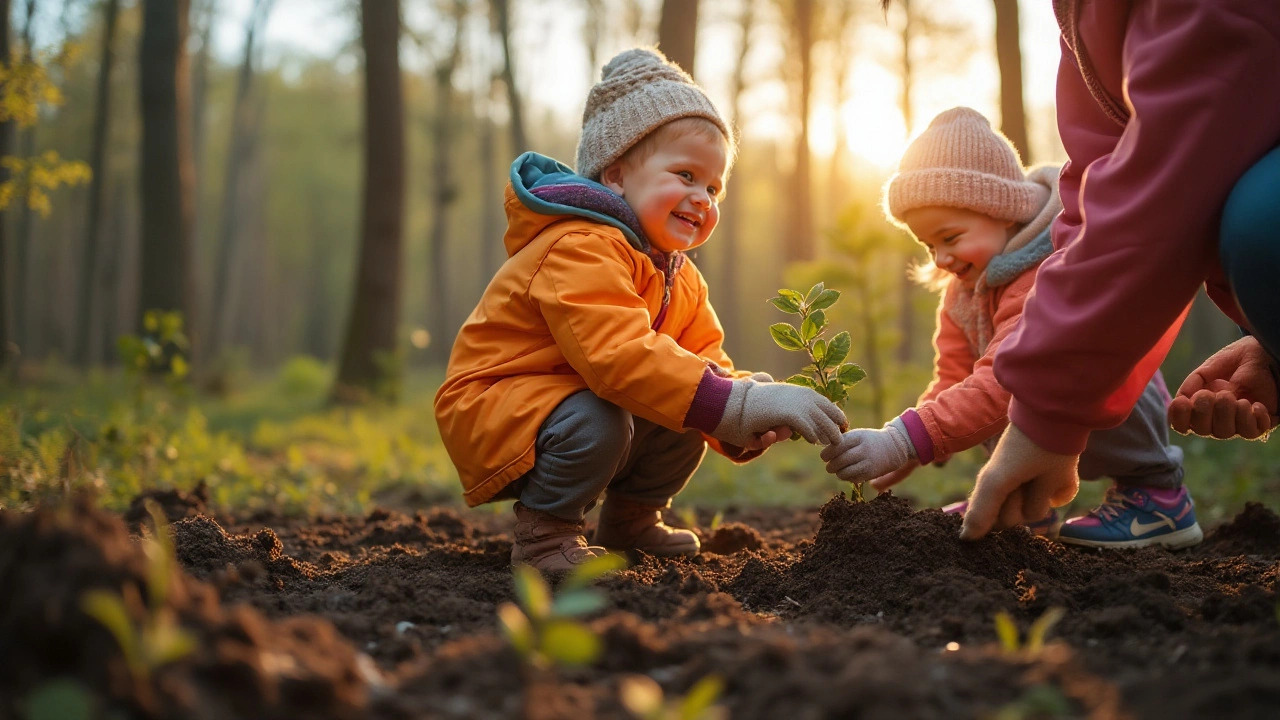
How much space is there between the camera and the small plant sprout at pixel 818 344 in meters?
2.43

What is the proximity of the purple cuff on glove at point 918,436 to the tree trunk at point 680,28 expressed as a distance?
3880mm

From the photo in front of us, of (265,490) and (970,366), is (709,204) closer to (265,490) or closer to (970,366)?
(970,366)

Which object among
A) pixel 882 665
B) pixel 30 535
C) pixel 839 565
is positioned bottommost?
pixel 839 565

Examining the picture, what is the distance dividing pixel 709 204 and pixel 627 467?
880 millimetres

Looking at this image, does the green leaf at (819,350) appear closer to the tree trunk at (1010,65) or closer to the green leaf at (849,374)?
the green leaf at (849,374)

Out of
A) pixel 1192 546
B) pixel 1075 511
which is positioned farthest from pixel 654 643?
pixel 1075 511

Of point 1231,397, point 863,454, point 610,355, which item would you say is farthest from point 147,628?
point 1231,397

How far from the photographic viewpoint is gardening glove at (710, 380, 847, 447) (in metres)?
2.30

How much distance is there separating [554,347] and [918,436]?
106cm

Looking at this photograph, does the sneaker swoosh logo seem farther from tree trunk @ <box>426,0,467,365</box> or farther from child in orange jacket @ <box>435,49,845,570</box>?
tree trunk @ <box>426,0,467,365</box>

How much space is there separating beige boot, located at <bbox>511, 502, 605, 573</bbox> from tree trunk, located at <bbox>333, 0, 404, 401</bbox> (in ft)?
24.3

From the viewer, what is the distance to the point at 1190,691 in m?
1.29

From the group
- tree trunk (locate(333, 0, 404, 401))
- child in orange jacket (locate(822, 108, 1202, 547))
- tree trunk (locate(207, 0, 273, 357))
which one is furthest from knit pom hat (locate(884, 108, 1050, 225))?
tree trunk (locate(207, 0, 273, 357))

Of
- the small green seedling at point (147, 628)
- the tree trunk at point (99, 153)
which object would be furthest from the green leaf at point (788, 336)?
the tree trunk at point (99, 153)
